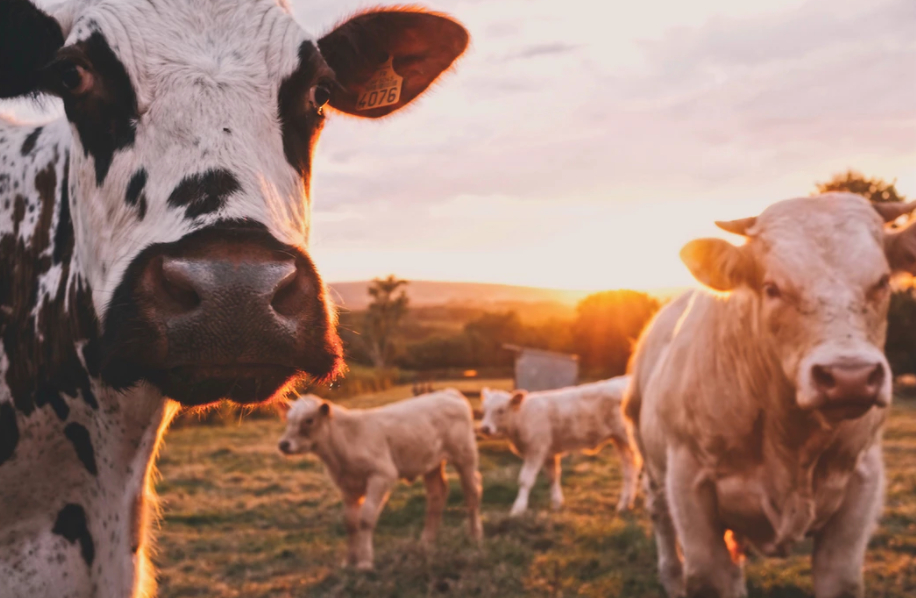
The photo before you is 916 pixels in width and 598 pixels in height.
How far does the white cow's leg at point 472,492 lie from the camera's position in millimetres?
8359

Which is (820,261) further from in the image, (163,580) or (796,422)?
(163,580)

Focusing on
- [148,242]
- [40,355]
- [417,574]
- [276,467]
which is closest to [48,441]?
[40,355]

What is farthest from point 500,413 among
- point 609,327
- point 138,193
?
point 609,327

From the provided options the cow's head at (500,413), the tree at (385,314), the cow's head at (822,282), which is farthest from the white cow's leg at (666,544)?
the tree at (385,314)

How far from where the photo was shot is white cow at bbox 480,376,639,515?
A: 1155cm

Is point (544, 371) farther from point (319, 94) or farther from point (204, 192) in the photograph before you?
point (204, 192)

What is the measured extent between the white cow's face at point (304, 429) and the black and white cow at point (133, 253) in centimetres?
615

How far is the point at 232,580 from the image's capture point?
6816 millimetres

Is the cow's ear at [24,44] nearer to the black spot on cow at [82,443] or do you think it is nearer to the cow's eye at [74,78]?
the cow's eye at [74,78]

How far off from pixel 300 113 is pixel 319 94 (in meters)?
0.15

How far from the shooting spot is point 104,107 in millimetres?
1968

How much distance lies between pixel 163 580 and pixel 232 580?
56cm

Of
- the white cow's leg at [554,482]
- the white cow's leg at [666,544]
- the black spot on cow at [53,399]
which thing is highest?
the black spot on cow at [53,399]

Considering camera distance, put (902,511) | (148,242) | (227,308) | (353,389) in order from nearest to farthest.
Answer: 1. (227,308)
2. (148,242)
3. (902,511)
4. (353,389)
